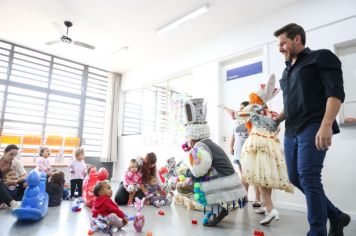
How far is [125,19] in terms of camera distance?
14.7 ft

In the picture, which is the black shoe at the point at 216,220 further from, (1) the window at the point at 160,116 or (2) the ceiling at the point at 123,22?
(2) the ceiling at the point at 123,22

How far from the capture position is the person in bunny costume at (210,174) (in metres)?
2.09

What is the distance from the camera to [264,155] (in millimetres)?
2258

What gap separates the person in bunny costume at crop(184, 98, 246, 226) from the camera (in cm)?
209

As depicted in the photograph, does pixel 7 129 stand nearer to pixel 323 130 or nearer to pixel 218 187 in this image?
pixel 218 187

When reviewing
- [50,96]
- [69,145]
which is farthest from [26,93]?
[69,145]

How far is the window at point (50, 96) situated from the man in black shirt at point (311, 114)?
6.02m

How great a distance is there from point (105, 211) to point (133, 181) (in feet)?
4.15

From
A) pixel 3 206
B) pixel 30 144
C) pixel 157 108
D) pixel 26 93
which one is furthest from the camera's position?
pixel 157 108

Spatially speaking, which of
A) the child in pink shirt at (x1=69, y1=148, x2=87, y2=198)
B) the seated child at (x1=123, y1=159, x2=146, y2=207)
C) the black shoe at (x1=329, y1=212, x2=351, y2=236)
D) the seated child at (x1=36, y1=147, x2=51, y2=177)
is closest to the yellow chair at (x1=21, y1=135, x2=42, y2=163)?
the seated child at (x1=36, y1=147, x2=51, y2=177)

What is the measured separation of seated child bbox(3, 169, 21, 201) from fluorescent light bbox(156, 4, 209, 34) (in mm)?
3435

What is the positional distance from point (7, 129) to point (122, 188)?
3960mm

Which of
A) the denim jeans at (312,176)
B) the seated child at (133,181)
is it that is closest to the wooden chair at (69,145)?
the seated child at (133,181)

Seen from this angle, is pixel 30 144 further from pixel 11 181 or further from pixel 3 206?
pixel 3 206
